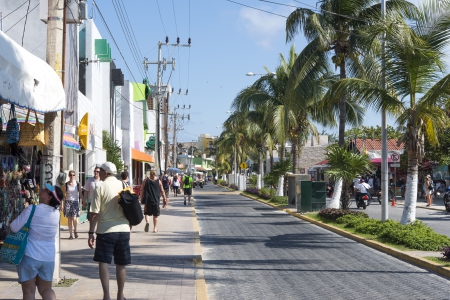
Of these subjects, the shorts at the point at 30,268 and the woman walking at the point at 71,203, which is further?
the woman walking at the point at 71,203

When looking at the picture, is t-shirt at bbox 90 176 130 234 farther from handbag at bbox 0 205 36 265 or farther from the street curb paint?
the street curb paint

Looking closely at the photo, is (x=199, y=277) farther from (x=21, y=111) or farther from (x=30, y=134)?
(x=21, y=111)

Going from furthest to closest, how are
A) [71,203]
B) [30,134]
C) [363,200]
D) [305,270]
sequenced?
1. [363,200]
2. [71,203]
3. [30,134]
4. [305,270]

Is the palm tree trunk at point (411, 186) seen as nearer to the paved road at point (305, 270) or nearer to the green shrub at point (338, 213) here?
the paved road at point (305, 270)

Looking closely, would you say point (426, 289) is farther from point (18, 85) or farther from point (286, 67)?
point (286, 67)

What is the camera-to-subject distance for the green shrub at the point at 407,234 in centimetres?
1336

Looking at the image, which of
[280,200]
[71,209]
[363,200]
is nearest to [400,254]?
[71,209]

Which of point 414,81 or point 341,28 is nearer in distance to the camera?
point 414,81

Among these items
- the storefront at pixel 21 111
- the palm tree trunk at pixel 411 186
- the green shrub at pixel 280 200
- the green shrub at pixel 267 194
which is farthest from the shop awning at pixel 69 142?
the green shrub at pixel 267 194

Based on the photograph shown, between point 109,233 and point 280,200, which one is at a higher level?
point 109,233

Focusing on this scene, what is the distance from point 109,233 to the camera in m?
7.79

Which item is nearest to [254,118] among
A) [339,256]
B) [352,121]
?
[352,121]

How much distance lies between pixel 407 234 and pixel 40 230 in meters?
9.64

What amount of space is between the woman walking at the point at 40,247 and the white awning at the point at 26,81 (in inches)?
59.3
